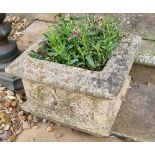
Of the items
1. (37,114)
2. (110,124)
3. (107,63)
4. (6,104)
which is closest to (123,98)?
(110,124)

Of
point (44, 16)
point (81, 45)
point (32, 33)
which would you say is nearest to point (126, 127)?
point (81, 45)

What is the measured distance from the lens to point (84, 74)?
83.8 inches

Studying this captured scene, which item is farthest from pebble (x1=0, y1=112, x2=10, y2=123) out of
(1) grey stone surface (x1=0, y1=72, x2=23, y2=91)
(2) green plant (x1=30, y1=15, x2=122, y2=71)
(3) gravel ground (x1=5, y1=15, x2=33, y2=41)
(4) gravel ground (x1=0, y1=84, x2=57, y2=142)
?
(3) gravel ground (x1=5, y1=15, x2=33, y2=41)

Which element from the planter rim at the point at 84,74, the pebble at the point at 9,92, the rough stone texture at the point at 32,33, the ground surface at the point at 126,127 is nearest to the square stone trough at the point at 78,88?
the planter rim at the point at 84,74

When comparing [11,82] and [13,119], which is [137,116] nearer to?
[13,119]

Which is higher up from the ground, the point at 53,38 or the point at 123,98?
the point at 53,38

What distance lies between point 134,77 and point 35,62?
111 centimetres

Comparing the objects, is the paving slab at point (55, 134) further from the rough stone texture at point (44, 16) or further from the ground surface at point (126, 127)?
the rough stone texture at point (44, 16)

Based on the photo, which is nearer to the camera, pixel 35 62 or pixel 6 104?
pixel 35 62

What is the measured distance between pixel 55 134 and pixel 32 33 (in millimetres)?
1512

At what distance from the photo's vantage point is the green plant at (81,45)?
2.31 metres

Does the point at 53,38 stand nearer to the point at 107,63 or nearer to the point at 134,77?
the point at 107,63

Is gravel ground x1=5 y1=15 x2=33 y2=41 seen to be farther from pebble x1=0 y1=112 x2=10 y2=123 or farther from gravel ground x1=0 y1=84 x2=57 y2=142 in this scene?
pebble x1=0 y1=112 x2=10 y2=123

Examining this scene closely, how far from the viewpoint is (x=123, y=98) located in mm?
2660
